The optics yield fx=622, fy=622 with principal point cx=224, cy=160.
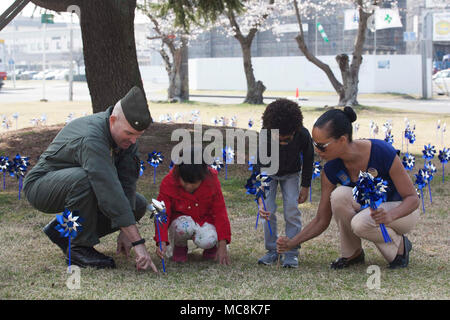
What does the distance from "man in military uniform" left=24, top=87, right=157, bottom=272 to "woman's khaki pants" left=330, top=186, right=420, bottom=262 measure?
48.6 inches

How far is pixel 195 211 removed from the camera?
13.8 feet

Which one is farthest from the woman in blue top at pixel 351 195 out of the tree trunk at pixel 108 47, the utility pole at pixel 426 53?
the utility pole at pixel 426 53

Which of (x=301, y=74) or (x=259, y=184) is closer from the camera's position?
(x=259, y=184)

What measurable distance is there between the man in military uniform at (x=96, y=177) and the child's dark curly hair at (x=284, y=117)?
842 millimetres

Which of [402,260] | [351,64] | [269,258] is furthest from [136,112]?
[351,64]

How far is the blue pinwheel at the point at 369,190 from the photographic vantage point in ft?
11.5

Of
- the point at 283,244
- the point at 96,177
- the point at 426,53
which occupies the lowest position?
the point at 283,244

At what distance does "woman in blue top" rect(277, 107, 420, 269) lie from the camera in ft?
12.1

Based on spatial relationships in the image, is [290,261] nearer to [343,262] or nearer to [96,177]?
[343,262]

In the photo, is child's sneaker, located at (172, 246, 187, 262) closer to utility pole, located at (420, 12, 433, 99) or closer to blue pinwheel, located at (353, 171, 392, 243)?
blue pinwheel, located at (353, 171, 392, 243)

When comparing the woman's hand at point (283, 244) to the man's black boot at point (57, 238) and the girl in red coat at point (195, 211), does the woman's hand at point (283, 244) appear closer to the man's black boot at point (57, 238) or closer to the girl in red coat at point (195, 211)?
the girl in red coat at point (195, 211)

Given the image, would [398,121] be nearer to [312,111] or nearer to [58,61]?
[312,111]

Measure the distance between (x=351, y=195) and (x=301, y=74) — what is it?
3000 cm

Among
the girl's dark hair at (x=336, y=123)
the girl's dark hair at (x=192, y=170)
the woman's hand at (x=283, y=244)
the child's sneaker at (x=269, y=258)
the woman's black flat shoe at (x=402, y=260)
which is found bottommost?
the child's sneaker at (x=269, y=258)
